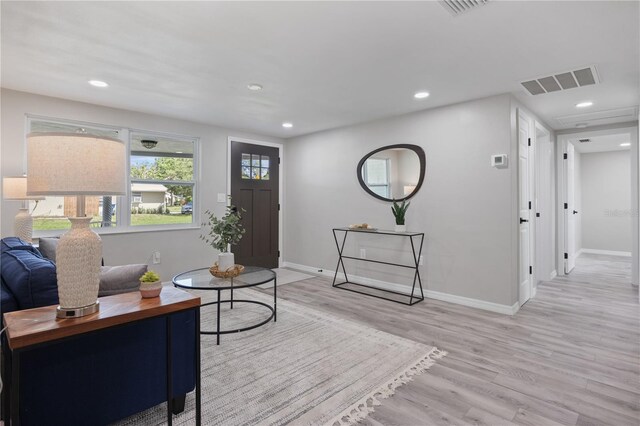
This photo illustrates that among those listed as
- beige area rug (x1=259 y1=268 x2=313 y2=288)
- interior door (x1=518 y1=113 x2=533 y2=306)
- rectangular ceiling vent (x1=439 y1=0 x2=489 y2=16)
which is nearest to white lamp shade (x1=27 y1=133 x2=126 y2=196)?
rectangular ceiling vent (x1=439 y1=0 x2=489 y2=16)

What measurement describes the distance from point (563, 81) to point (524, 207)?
1.34 m

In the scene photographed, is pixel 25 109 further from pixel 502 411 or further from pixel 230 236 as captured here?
pixel 502 411

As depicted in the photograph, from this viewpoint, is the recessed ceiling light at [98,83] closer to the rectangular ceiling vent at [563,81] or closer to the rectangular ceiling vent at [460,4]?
the rectangular ceiling vent at [460,4]

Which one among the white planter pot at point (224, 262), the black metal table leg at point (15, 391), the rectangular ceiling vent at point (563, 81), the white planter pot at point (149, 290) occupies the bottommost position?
the black metal table leg at point (15, 391)

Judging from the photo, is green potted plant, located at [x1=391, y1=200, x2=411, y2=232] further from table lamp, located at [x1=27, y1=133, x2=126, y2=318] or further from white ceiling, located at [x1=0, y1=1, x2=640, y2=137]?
table lamp, located at [x1=27, y1=133, x2=126, y2=318]

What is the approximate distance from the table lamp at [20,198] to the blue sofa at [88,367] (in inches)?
62.8

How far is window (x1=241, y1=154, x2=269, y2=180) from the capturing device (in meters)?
5.28

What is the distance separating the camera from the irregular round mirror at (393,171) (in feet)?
13.4

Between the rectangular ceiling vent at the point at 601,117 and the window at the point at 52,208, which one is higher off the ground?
the rectangular ceiling vent at the point at 601,117

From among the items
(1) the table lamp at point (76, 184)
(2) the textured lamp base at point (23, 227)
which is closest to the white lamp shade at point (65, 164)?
(1) the table lamp at point (76, 184)

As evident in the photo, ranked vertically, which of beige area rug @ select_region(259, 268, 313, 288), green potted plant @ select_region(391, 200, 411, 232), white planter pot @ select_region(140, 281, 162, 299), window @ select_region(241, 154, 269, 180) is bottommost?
beige area rug @ select_region(259, 268, 313, 288)

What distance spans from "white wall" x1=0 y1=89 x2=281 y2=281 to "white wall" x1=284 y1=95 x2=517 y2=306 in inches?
68.5

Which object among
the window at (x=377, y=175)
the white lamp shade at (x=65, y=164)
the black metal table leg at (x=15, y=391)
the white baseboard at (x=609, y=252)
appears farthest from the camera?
the white baseboard at (x=609, y=252)

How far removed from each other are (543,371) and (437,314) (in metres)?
1.18
